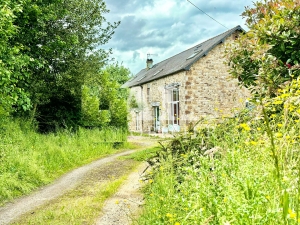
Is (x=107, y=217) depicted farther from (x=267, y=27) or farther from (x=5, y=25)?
(x=5, y=25)

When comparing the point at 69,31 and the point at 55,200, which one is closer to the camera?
the point at 55,200

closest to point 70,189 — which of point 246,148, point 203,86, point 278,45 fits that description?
point 246,148

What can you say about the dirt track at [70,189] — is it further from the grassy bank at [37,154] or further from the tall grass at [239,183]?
the tall grass at [239,183]

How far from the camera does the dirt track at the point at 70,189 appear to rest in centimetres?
566

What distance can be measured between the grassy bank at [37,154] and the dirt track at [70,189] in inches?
15.1

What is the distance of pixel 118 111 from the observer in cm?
2084

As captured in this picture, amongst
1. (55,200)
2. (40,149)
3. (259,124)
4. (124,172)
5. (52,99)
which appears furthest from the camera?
(52,99)

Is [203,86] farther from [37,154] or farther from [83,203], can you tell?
[83,203]

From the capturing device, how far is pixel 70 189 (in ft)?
26.6

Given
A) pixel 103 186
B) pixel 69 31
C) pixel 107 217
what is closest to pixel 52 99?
pixel 69 31

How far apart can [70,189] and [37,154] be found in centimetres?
269

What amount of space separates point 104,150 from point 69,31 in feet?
19.3

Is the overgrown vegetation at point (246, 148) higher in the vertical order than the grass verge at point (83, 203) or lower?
higher

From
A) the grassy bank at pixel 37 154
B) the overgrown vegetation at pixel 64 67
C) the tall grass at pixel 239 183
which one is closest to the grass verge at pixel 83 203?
the grassy bank at pixel 37 154
